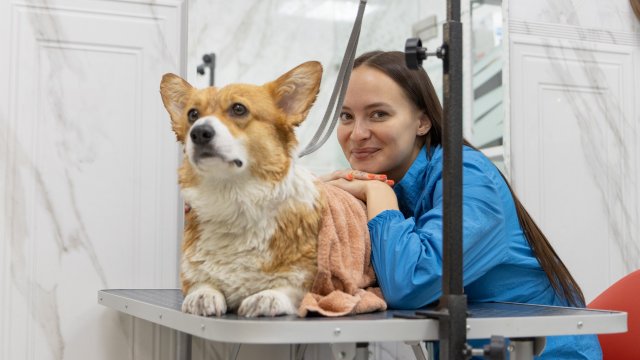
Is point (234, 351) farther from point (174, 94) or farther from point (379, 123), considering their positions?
point (174, 94)

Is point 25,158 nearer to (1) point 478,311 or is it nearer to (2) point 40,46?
(2) point 40,46

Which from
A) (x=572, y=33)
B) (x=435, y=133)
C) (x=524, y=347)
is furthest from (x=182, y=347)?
(x=572, y=33)

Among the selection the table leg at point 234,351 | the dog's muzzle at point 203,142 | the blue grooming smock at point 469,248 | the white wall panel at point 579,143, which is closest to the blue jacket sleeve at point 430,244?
the blue grooming smock at point 469,248

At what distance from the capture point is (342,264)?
3.89 ft

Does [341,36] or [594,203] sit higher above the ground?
[341,36]

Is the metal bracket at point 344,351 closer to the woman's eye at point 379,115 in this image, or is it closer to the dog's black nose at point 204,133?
the dog's black nose at point 204,133

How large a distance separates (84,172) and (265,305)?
843 mm

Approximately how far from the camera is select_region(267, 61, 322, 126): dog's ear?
3.91ft

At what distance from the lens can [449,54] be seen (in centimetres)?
111

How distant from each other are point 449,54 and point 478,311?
44 cm

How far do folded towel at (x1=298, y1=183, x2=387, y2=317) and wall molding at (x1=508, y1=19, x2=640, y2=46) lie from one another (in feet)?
3.51

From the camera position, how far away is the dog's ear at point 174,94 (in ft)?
4.01

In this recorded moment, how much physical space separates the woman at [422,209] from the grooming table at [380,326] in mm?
90

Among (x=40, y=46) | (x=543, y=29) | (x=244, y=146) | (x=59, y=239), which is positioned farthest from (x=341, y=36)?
(x=244, y=146)
